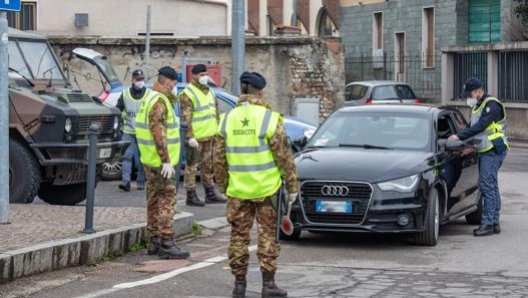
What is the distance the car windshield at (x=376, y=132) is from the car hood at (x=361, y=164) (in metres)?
0.27

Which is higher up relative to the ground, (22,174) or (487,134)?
(487,134)

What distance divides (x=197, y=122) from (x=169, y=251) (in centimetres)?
462

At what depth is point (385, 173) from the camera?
12.6 metres

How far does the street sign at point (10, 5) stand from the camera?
12.4 meters

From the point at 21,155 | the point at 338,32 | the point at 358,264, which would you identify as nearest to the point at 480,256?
the point at 358,264

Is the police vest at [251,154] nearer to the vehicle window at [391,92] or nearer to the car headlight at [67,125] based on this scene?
the car headlight at [67,125]

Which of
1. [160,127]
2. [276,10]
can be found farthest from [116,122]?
[276,10]

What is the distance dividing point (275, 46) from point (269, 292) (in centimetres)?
2007

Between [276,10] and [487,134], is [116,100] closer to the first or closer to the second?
[487,134]

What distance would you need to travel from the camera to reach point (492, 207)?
553 inches

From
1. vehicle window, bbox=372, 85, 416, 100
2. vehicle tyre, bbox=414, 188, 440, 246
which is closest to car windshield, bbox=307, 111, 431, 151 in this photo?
vehicle tyre, bbox=414, 188, 440, 246

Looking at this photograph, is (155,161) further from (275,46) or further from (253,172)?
(275,46)

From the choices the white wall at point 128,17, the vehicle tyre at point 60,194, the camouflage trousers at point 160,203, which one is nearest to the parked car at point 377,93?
the white wall at point 128,17

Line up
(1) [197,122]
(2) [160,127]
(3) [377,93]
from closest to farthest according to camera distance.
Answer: (2) [160,127] < (1) [197,122] < (3) [377,93]
